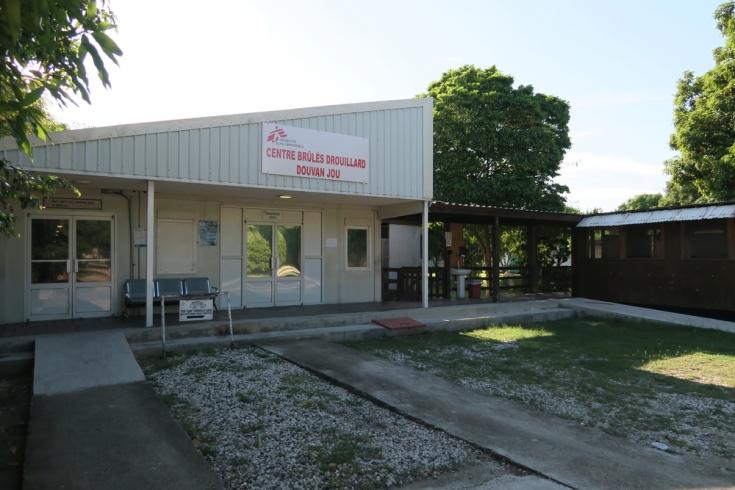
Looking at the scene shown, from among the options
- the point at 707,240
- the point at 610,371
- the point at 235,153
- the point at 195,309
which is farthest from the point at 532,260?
the point at 195,309

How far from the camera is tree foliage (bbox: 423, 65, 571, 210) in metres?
20.2

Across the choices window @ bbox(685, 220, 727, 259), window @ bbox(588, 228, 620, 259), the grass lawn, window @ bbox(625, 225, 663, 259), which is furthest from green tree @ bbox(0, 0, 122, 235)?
window @ bbox(588, 228, 620, 259)

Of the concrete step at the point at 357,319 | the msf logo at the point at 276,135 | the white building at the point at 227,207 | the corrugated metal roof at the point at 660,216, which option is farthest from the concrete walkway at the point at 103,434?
the corrugated metal roof at the point at 660,216

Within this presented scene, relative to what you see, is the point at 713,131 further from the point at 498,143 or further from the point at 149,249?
the point at 149,249

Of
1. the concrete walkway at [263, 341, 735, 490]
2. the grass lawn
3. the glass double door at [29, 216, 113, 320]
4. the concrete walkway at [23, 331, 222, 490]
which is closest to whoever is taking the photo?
the concrete walkway at [23, 331, 222, 490]

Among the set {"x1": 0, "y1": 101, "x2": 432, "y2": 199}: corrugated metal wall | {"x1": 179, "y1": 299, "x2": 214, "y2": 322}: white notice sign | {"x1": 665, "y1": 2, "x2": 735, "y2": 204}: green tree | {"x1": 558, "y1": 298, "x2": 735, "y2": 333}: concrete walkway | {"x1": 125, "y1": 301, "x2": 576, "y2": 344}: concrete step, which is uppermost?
{"x1": 665, "y1": 2, "x2": 735, "y2": 204}: green tree

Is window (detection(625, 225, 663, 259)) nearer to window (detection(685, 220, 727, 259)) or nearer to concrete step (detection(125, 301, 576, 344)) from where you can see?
window (detection(685, 220, 727, 259))

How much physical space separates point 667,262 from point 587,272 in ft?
8.32

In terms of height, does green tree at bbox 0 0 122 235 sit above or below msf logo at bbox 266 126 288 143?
below

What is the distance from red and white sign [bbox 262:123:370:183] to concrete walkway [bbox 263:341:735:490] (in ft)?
15.3

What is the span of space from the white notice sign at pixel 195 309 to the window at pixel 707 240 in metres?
11.9

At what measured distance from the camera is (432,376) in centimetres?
685

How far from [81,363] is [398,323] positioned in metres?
5.75

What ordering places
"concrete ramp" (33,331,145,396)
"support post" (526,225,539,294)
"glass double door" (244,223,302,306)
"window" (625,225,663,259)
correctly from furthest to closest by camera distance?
"support post" (526,225,539,294)
"window" (625,225,663,259)
"glass double door" (244,223,302,306)
"concrete ramp" (33,331,145,396)
